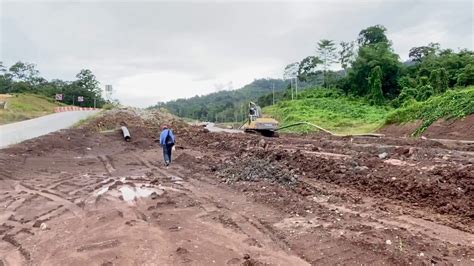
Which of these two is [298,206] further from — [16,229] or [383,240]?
[16,229]

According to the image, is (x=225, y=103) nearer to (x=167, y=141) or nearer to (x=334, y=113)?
(x=334, y=113)

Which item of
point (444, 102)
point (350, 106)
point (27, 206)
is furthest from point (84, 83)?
point (27, 206)

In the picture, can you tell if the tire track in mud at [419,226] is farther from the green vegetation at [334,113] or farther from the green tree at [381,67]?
the green tree at [381,67]

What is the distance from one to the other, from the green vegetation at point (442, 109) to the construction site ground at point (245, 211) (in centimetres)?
1069

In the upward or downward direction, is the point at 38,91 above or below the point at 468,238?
above

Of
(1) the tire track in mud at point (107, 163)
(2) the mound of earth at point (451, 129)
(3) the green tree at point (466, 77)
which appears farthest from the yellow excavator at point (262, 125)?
(3) the green tree at point (466, 77)

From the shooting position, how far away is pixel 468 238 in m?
6.57

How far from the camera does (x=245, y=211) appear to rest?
8.41 meters

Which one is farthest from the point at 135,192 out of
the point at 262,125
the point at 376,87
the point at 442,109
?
the point at 376,87

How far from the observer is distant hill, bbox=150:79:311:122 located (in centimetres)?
9106

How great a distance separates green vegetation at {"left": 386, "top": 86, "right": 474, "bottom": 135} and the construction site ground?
1069cm

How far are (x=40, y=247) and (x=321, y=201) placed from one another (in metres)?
5.33

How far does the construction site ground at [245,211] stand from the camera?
609cm

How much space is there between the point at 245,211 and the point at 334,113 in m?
37.8
